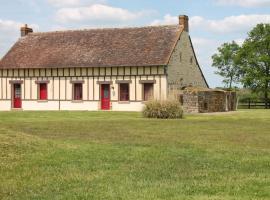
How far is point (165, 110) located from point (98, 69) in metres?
11.2

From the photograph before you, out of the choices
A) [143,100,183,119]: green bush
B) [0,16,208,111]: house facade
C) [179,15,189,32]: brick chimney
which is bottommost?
[143,100,183,119]: green bush

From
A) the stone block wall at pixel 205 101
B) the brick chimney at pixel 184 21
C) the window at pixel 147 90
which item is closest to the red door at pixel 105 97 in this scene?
the window at pixel 147 90

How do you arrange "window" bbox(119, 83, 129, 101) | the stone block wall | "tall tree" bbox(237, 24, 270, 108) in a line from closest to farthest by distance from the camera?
1. the stone block wall
2. "window" bbox(119, 83, 129, 101)
3. "tall tree" bbox(237, 24, 270, 108)

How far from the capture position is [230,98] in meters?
39.1

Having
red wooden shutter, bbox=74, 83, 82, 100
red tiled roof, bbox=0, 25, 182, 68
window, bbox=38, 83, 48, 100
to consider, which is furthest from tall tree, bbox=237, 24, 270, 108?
window, bbox=38, 83, 48, 100

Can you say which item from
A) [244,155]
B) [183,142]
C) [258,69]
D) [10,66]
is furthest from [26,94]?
[244,155]

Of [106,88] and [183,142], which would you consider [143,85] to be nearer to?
[106,88]

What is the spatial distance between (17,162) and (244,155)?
5097 mm

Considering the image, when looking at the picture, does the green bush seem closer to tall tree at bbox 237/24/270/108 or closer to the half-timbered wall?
the half-timbered wall

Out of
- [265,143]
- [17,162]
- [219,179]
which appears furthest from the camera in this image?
[265,143]

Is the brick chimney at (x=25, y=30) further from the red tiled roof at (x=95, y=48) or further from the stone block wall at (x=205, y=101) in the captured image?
the stone block wall at (x=205, y=101)

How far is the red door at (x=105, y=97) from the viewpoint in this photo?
125 feet

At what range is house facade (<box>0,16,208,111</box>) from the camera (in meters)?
36.7

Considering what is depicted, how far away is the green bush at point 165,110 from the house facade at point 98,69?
7222 mm
